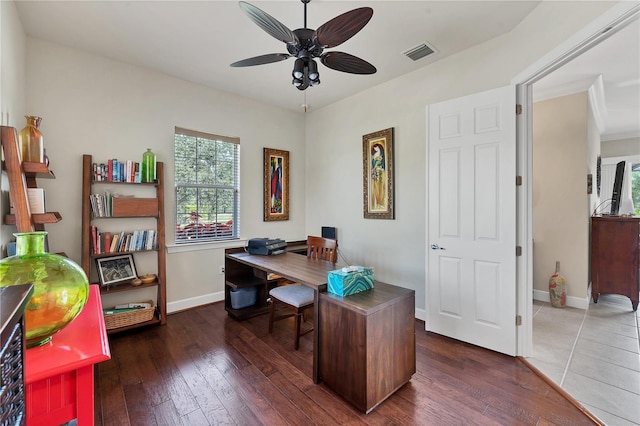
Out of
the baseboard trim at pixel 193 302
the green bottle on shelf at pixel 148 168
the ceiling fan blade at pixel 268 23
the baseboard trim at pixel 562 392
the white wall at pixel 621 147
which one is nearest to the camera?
the ceiling fan blade at pixel 268 23

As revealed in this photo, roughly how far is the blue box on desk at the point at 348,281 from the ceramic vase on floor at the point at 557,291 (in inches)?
116

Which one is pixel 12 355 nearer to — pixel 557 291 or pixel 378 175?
pixel 378 175

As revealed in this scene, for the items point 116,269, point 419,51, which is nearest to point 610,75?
point 419,51

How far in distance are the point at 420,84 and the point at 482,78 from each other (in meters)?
0.65

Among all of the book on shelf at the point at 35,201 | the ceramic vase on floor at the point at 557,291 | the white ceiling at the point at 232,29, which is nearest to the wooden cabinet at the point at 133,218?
the book on shelf at the point at 35,201

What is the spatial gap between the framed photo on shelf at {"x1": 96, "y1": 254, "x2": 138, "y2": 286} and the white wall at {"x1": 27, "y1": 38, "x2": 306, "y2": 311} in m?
0.13

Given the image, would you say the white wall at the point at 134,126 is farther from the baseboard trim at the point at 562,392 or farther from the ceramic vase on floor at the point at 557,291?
the ceramic vase on floor at the point at 557,291

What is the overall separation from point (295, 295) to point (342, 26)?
2.12 meters

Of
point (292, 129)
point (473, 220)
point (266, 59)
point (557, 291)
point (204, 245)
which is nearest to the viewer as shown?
point (266, 59)

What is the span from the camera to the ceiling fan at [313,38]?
5.21 feet

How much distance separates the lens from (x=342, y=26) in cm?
165

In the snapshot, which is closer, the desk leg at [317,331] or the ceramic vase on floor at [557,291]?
the desk leg at [317,331]

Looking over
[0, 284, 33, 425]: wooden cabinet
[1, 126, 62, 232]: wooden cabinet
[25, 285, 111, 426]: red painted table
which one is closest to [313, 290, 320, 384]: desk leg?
[25, 285, 111, 426]: red painted table

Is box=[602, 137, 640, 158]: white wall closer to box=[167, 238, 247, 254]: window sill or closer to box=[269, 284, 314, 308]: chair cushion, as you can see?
box=[269, 284, 314, 308]: chair cushion
